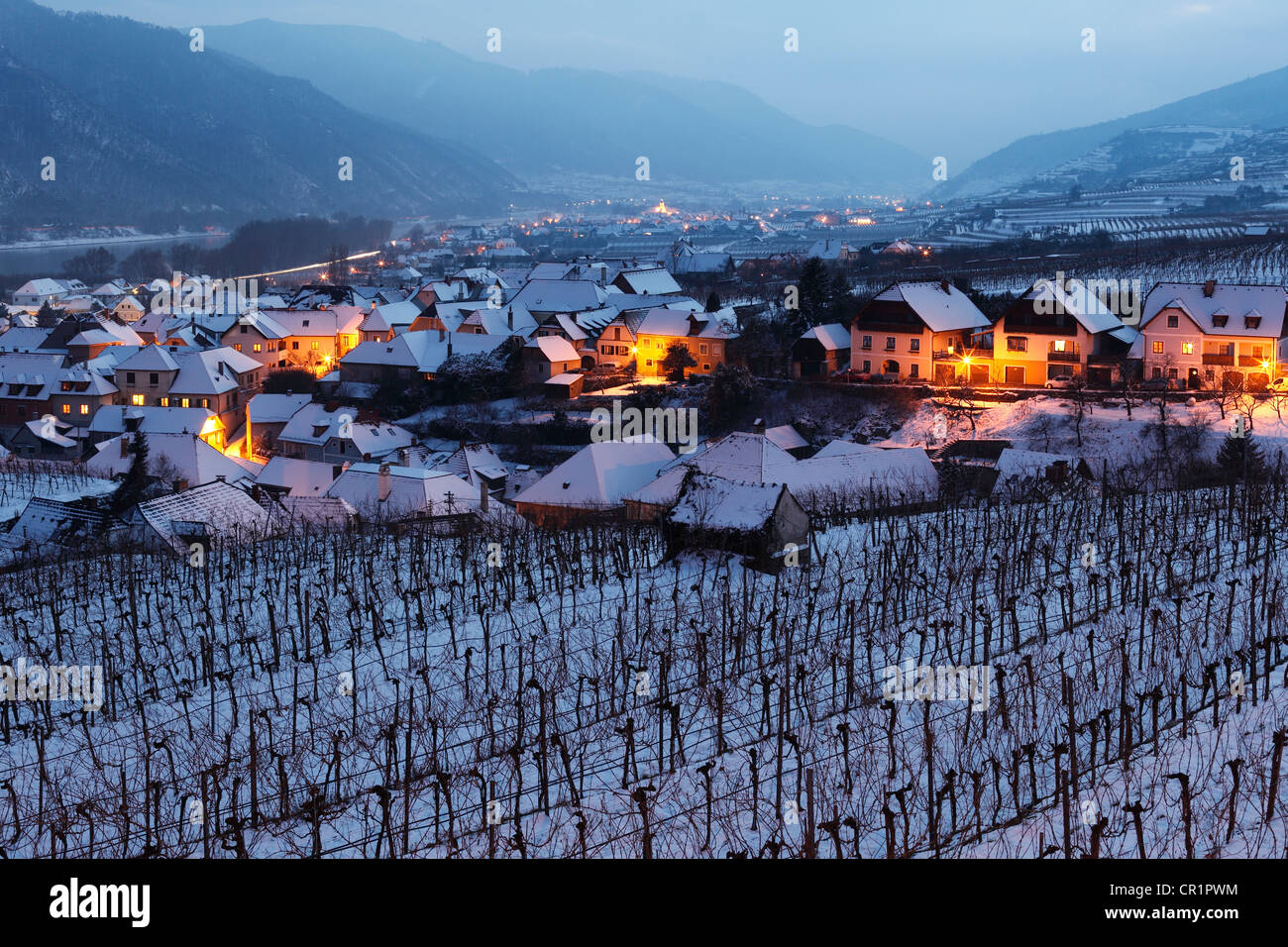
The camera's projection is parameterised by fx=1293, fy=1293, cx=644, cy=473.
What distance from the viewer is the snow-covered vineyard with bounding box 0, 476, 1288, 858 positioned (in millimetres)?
7660

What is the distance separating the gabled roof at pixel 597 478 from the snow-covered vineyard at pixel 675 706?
9707mm

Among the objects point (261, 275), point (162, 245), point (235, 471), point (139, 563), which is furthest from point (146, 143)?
point (139, 563)

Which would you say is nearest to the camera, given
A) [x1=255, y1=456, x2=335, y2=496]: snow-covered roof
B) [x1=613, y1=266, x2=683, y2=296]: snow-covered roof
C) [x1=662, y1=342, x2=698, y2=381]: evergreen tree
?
[x1=255, y1=456, x2=335, y2=496]: snow-covered roof

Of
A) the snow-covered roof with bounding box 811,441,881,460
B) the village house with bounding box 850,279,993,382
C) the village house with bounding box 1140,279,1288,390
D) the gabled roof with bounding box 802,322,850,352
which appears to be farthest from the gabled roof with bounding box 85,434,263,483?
the village house with bounding box 1140,279,1288,390

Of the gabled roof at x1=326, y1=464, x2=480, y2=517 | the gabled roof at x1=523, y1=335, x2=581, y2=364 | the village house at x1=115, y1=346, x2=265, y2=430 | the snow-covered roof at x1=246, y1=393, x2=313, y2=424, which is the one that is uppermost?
the gabled roof at x1=523, y1=335, x2=581, y2=364

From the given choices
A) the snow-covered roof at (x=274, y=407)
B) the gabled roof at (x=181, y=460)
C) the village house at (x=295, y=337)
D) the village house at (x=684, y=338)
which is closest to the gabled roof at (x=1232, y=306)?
the village house at (x=684, y=338)

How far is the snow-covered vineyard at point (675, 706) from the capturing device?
766 centimetres

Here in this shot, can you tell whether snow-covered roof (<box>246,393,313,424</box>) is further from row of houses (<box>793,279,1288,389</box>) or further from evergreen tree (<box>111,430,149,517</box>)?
evergreen tree (<box>111,430,149,517</box>)

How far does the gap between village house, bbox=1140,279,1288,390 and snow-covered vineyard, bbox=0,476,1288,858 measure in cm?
1960
